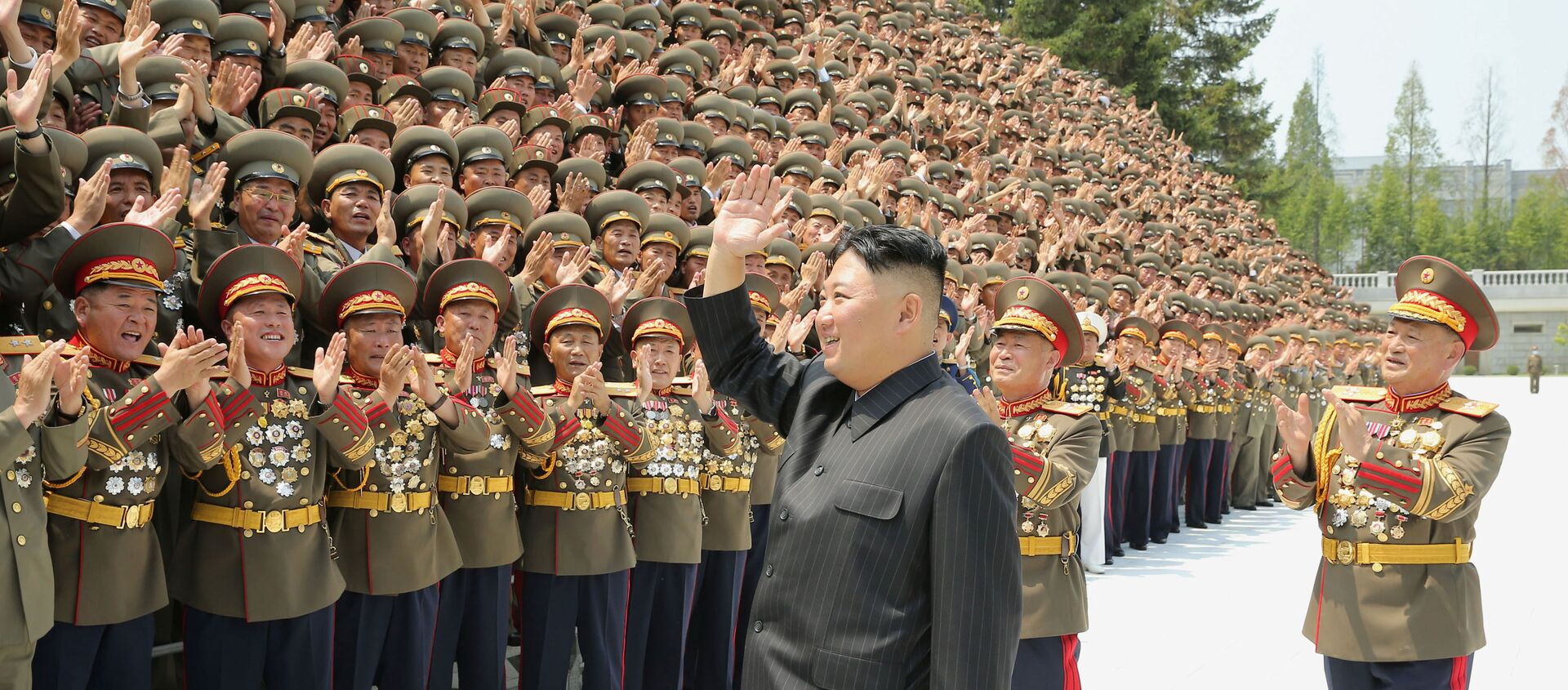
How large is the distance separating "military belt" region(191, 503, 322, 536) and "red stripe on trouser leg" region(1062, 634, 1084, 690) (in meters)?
2.41

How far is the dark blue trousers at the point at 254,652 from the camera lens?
363 centimetres

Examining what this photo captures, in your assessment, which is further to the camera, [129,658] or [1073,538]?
[1073,538]

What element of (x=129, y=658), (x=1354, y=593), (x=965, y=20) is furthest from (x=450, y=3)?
(x=965, y=20)

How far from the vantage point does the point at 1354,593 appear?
143 inches

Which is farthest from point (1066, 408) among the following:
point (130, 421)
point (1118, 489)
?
point (1118, 489)

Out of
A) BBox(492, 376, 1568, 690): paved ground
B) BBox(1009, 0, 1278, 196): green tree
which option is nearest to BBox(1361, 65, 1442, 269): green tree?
BBox(1009, 0, 1278, 196): green tree

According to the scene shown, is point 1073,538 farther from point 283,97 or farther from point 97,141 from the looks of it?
point 283,97

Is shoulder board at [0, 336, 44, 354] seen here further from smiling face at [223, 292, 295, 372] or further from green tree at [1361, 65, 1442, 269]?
green tree at [1361, 65, 1442, 269]

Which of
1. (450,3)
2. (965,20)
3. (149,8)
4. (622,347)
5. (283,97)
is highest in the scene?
(965,20)

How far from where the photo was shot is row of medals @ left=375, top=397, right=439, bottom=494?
400cm

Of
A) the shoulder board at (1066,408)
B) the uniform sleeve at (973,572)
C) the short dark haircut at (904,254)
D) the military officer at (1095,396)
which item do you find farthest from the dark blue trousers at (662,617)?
the military officer at (1095,396)

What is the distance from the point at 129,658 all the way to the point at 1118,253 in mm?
11412

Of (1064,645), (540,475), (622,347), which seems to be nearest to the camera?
(1064,645)

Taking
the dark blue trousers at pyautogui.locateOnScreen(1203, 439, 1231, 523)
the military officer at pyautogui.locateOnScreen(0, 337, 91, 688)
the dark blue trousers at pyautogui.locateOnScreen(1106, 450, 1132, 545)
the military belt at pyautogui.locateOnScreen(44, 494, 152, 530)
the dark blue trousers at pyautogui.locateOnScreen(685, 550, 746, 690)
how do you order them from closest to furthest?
the military officer at pyautogui.locateOnScreen(0, 337, 91, 688) < the military belt at pyautogui.locateOnScreen(44, 494, 152, 530) < the dark blue trousers at pyautogui.locateOnScreen(685, 550, 746, 690) < the dark blue trousers at pyautogui.locateOnScreen(1106, 450, 1132, 545) < the dark blue trousers at pyautogui.locateOnScreen(1203, 439, 1231, 523)
